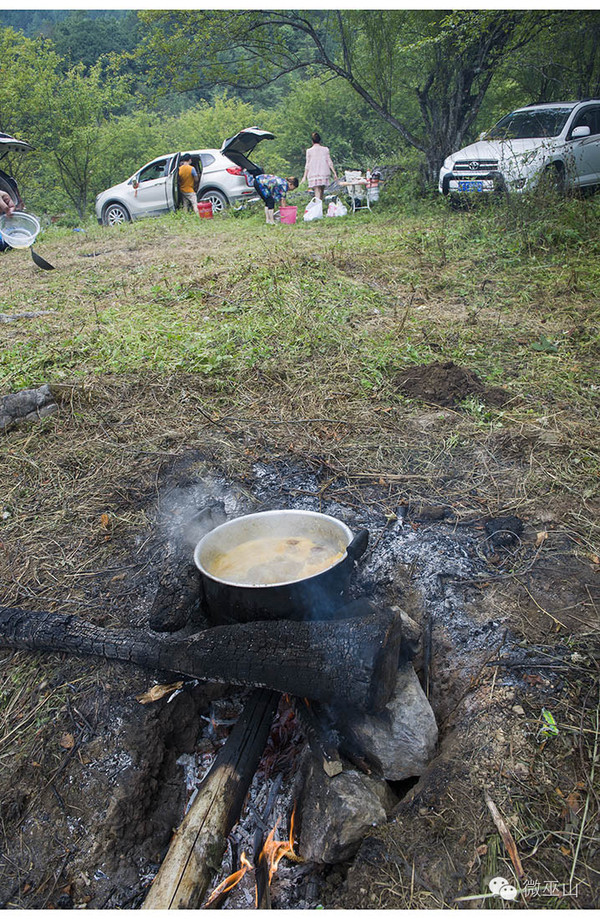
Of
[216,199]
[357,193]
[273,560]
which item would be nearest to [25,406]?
[273,560]

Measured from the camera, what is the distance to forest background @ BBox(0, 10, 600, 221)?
1207 centimetres

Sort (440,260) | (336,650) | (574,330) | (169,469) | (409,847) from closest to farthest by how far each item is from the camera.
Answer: (409,847) < (336,650) < (169,469) < (574,330) < (440,260)

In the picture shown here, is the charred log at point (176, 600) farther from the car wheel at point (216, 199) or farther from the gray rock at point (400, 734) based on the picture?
the car wheel at point (216, 199)

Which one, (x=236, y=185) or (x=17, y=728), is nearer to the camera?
(x=17, y=728)

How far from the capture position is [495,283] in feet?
20.2

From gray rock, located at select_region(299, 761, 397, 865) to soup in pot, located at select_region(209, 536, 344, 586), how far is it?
0.73 metres

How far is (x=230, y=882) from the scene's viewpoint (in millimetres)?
1741

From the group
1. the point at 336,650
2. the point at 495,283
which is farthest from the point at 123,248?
the point at 336,650

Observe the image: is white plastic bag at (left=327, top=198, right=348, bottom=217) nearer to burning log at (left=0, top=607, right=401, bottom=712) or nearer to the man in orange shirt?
the man in orange shirt

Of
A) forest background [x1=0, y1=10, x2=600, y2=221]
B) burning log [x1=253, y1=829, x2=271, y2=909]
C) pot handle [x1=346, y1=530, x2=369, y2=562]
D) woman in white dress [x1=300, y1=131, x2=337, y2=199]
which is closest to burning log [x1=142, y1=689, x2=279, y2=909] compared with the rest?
burning log [x1=253, y1=829, x2=271, y2=909]

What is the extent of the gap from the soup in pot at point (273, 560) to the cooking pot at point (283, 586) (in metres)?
0.02

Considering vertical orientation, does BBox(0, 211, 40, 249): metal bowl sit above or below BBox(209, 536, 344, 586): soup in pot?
above

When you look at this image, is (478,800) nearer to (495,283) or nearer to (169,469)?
(169,469)

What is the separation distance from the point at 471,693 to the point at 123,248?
950 cm
